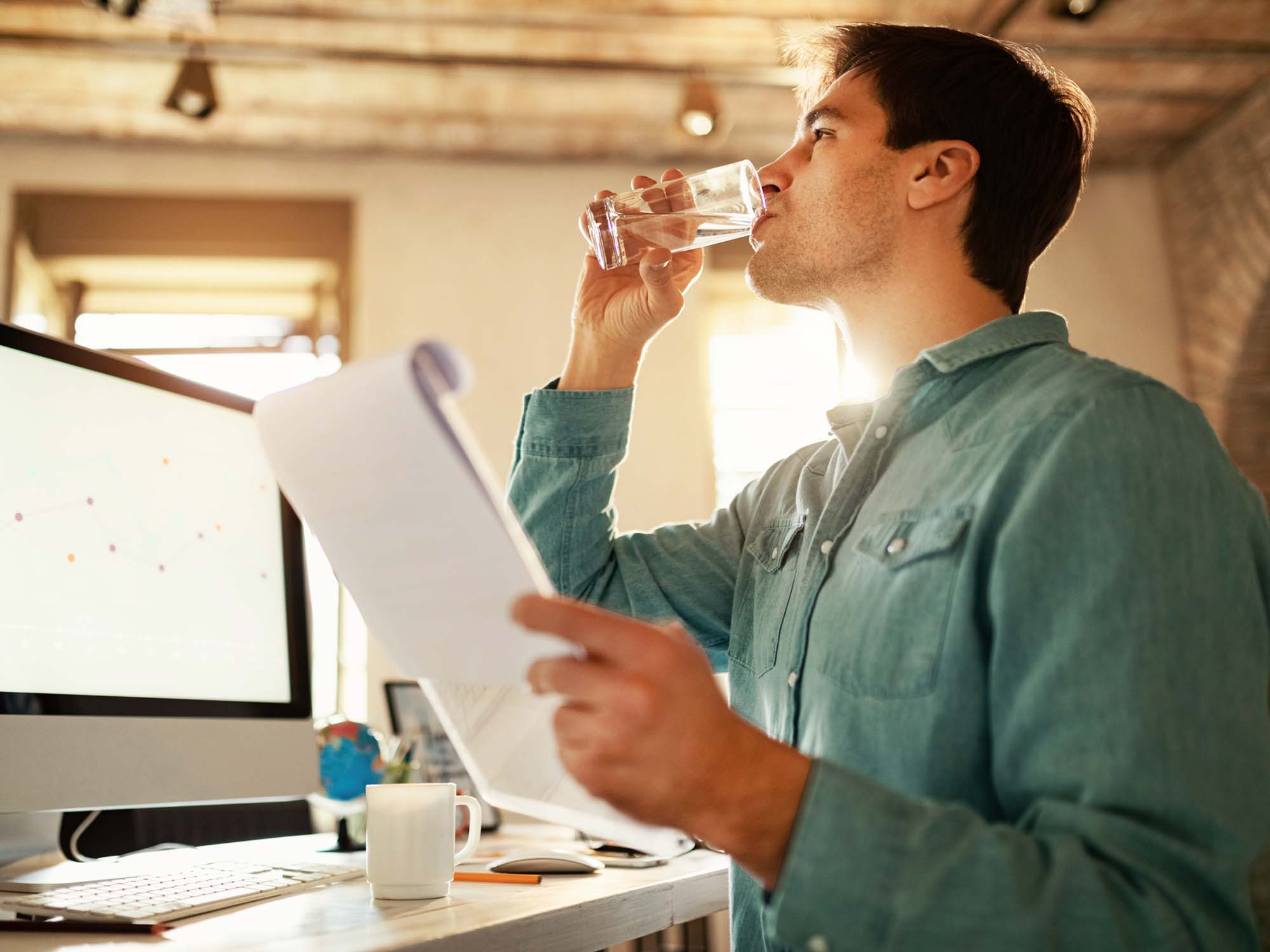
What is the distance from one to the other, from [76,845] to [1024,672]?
98 centimetres

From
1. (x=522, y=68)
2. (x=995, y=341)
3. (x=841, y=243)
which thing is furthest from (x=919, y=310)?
(x=522, y=68)

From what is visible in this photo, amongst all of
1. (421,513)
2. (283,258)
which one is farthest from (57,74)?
(421,513)

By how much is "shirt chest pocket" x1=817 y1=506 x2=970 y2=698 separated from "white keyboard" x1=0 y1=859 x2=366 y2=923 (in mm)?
512

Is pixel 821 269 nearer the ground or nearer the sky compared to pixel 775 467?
nearer the sky

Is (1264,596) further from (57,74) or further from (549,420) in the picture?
(57,74)

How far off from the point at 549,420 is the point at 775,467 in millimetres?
275

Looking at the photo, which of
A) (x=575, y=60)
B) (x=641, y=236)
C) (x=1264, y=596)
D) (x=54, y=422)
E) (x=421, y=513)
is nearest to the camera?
(x=421, y=513)

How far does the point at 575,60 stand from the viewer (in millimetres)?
3336

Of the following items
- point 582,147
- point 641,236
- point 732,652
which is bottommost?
point 732,652

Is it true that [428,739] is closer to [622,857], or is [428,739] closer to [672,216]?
[622,857]

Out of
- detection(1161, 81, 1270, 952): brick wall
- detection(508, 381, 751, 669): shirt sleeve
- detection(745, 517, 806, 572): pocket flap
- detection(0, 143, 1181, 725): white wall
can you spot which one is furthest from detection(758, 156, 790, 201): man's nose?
detection(1161, 81, 1270, 952): brick wall

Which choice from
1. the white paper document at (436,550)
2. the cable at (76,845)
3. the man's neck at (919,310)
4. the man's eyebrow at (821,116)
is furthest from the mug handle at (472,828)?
the man's eyebrow at (821,116)

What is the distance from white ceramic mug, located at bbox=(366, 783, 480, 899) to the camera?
87cm

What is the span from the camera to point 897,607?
766 millimetres
